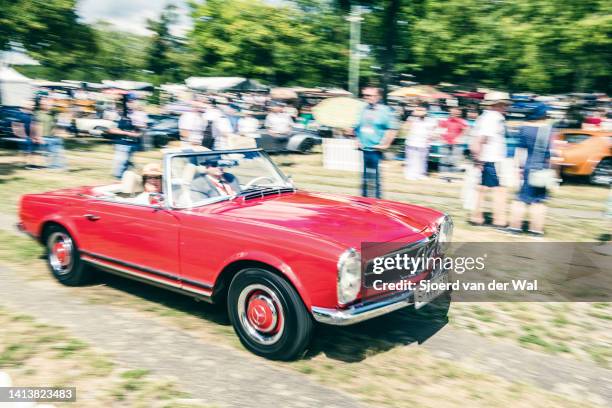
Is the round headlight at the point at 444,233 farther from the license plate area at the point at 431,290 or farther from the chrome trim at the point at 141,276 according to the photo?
the chrome trim at the point at 141,276

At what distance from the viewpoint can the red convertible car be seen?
3863 millimetres

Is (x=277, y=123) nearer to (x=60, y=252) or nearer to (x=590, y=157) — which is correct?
(x=590, y=157)

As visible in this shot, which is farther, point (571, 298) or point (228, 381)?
point (571, 298)

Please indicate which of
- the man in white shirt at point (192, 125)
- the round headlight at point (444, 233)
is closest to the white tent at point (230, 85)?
the man in white shirt at point (192, 125)

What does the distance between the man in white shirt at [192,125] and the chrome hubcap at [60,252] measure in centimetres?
469

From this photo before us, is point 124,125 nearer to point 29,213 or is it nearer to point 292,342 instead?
point 29,213

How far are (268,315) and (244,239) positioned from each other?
0.58 metres

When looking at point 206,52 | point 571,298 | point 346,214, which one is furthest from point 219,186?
point 206,52

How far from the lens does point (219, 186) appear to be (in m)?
5.11

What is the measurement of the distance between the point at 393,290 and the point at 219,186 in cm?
189

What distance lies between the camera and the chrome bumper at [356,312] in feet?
12.3

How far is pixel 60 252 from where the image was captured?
18.9 feet

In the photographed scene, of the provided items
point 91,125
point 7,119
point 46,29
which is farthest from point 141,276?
point 91,125

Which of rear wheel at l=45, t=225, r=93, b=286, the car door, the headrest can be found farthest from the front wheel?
rear wheel at l=45, t=225, r=93, b=286
